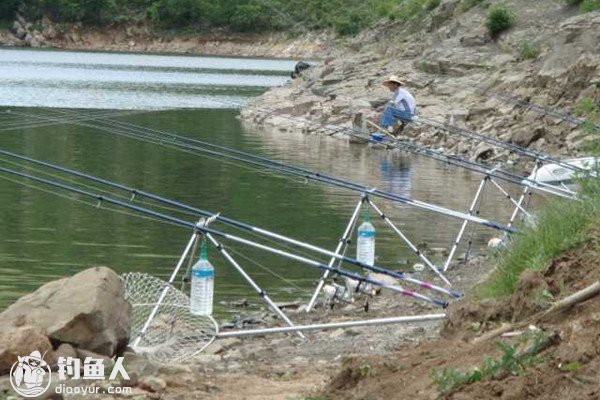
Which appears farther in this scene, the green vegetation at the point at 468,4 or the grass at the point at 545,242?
the green vegetation at the point at 468,4

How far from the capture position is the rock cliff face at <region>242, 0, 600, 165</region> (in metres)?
34.1

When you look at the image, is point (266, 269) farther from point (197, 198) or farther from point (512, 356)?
A: point (512, 356)

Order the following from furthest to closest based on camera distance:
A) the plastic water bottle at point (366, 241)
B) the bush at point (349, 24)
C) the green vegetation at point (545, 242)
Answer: the bush at point (349, 24), the plastic water bottle at point (366, 241), the green vegetation at point (545, 242)

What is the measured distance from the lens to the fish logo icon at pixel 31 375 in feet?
27.9

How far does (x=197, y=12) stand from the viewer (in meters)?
136

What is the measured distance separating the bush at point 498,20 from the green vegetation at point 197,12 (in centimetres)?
8038

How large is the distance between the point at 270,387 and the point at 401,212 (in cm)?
1331

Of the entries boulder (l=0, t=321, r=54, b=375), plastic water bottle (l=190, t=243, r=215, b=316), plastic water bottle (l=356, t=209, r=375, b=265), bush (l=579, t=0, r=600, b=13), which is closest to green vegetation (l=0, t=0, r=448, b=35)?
bush (l=579, t=0, r=600, b=13)

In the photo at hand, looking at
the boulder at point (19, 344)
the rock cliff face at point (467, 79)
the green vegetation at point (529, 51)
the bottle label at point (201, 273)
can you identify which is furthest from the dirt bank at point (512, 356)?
the green vegetation at point (529, 51)

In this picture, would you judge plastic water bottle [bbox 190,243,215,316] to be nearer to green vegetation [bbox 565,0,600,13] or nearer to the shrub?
green vegetation [bbox 565,0,600,13]

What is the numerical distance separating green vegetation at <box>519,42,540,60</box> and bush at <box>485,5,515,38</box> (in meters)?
3.34

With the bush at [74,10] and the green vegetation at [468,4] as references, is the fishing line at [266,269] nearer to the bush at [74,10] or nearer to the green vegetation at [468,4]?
the green vegetation at [468,4]

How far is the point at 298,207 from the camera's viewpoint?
23359 mm

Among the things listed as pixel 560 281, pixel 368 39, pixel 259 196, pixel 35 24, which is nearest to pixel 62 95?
pixel 368 39
